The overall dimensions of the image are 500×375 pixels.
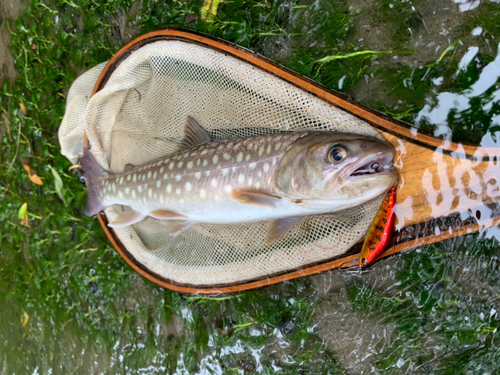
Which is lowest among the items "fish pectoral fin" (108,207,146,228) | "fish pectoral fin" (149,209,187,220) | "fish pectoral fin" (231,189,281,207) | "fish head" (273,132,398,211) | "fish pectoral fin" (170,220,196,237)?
"fish pectoral fin" (108,207,146,228)

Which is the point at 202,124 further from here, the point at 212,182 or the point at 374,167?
the point at 374,167

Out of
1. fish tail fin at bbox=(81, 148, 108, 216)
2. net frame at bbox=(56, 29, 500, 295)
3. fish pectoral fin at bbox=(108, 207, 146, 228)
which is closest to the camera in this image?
net frame at bbox=(56, 29, 500, 295)

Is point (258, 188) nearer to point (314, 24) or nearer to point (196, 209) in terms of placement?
point (196, 209)

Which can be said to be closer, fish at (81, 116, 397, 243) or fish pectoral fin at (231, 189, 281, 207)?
fish at (81, 116, 397, 243)

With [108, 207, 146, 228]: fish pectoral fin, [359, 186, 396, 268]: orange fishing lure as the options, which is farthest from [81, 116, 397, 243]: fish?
[359, 186, 396, 268]: orange fishing lure

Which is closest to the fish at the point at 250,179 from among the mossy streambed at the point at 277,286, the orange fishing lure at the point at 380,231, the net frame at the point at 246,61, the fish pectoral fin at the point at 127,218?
the fish pectoral fin at the point at 127,218

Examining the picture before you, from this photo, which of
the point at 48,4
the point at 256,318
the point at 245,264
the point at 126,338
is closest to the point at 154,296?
the point at 126,338

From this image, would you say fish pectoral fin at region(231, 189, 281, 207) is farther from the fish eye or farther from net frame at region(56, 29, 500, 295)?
net frame at region(56, 29, 500, 295)

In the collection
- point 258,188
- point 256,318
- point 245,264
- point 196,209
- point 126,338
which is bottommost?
point 126,338
